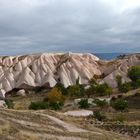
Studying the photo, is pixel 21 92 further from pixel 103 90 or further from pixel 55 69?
pixel 103 90

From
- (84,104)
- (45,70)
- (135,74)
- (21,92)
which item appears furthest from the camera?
(45,70)

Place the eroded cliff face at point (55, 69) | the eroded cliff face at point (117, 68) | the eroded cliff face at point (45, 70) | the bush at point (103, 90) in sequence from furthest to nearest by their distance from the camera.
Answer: the eroded cliff face at point (45, 70), the eroded cliff face at point (55, 69), the eroded cliff face at point (117, 68), the bush at point (103, 90)

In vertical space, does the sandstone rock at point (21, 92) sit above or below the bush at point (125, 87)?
below

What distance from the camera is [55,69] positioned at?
146 m

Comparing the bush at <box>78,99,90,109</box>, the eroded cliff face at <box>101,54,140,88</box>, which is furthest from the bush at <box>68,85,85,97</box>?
the bush at <box>78,99,90,109</box>

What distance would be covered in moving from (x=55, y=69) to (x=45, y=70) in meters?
5.01

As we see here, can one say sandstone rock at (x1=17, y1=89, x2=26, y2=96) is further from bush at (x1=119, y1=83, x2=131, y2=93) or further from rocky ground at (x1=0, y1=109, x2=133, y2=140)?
rocky ground at (x1=0, y1=109, x2=133, y2=140)

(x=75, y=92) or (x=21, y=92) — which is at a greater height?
(x=75, y=92)

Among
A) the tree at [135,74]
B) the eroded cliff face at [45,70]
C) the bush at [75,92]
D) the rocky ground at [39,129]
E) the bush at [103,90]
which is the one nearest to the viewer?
the rocky ground at [39,129]

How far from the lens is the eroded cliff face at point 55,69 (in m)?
133

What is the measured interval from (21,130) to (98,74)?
115722 mm

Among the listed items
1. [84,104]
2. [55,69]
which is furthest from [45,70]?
[84,104]

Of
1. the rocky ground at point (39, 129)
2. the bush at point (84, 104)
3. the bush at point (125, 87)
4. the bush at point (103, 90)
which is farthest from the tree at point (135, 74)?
the rocky ground at point (39, 129)

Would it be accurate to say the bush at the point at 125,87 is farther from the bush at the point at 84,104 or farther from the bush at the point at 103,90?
the bush at the point at 84,104
